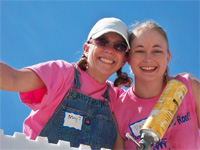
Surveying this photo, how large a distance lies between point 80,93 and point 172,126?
97cm

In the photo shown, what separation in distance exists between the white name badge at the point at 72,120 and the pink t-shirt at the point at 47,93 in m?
0.15

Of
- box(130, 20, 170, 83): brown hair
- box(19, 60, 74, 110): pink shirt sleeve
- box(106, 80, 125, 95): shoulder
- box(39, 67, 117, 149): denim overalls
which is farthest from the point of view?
box(106, 80, 125, 95): shoulder

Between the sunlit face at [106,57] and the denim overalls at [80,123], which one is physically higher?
the sunlit face at [106,57]

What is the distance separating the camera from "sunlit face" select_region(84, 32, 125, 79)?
2.91m

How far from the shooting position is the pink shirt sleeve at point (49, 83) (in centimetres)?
251

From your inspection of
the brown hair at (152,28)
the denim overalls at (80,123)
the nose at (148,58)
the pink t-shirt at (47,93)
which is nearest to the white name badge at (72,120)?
the denim overalls at (80,123)

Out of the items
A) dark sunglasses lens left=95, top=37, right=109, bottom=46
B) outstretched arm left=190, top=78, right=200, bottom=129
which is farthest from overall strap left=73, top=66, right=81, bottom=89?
outstretched arm left=190, top=78, right=200, bottom=129

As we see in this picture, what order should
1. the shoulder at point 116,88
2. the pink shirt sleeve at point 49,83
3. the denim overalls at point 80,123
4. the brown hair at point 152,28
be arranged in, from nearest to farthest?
1. the pink shirt sleeve at point 49,83
2. the denim overalls at point 80,123
3. the brown hair at point 152,28
4. the shoulder at point 116,88

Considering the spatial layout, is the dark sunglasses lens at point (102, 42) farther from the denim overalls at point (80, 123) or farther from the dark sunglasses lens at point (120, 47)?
the denim overalls at point (80, 123)

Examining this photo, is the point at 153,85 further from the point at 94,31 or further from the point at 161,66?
the point at 94,31

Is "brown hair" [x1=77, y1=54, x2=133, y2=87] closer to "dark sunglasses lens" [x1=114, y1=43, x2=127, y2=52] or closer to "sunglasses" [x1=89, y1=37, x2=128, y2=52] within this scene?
"sunglasses" [x1=89, y1=37, x2=128, y2=52]

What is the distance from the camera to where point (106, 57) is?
9.54 feet

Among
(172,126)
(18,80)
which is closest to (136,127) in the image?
(172,126)

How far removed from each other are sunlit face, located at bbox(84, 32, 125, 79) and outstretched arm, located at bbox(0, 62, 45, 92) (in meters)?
0.67
